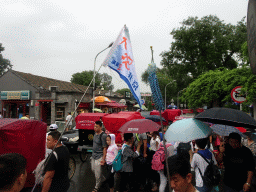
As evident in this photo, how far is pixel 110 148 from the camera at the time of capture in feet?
16.9

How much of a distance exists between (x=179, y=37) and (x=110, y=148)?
27768 millimetres

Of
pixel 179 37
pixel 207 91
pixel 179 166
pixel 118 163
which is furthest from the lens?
pixel 179 37

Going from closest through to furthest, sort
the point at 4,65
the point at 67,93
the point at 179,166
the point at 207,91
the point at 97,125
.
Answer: the point at 179,166 < the point at 97,125 < the point at 207,91 < the point at 67,93 < the point at 4,65

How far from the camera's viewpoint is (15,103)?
2975 centimetres

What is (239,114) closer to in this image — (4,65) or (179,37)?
(179,37)

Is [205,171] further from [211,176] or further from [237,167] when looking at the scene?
[237,167]

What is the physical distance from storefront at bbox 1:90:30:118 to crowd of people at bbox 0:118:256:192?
25438mm

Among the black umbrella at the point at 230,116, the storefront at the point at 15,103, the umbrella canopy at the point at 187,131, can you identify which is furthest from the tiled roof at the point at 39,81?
the black umbrella at the point at 230,116

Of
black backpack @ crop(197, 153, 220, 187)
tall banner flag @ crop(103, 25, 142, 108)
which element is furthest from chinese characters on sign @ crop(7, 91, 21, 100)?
black backpack @ crop(197, 153, 220, 187)

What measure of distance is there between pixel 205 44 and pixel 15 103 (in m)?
28.7

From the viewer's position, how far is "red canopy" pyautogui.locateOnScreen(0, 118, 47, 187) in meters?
3.03

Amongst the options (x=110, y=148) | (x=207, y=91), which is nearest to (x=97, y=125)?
(x=110, y=148)

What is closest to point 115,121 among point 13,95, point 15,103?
point 13,95

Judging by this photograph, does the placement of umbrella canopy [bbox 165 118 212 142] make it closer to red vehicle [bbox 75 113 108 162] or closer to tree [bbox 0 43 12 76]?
red vehicle [bbox 75 113 108 162]
